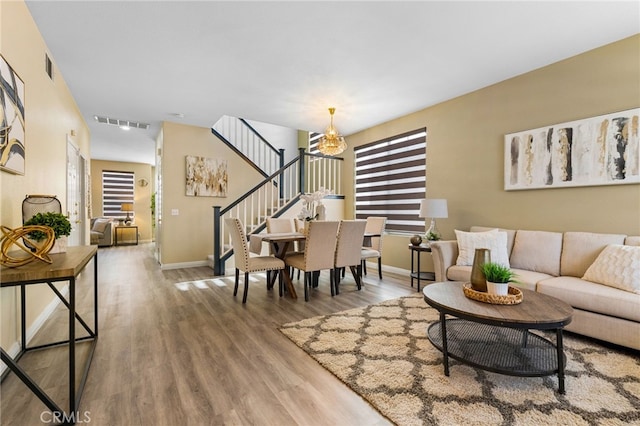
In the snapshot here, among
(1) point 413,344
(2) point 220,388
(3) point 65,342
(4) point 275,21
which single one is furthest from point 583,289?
(3) point 65,342

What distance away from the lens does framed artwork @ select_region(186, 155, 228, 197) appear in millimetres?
5793

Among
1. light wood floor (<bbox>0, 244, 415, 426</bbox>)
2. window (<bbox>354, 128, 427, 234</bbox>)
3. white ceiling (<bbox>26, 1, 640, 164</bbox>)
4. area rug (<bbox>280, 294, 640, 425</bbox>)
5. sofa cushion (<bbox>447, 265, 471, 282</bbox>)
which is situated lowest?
light wood floor (<bbox>0, 244, 415, 426</bbox>)

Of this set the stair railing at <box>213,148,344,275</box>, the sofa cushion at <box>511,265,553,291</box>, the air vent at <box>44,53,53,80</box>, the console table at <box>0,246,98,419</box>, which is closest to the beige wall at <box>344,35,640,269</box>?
the sofa cushion at <box>511,265,553,291</box>

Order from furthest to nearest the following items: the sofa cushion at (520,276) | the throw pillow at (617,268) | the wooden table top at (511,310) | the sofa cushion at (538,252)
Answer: the sofa cushion at (538,252), the sofa cushion at (520,276), the throw pillow at (617,268), the wooden table top at (511,310)

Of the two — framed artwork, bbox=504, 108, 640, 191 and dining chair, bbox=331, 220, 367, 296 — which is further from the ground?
framed artwork, bbox=504, 108, 640, 191

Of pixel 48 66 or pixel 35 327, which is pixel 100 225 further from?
pixel 35 327

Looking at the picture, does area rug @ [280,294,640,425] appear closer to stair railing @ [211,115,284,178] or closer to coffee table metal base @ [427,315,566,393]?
coffee table metal base @ [427,315,566,393]

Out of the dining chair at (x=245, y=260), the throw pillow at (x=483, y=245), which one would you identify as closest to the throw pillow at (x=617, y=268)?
the throw pillow at (x=483, y=245)

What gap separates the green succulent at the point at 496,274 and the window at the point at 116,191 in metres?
10.6

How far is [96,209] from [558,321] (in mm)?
11288

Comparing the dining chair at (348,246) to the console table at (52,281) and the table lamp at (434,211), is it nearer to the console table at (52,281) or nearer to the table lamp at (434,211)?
the table lamp at (434,211)

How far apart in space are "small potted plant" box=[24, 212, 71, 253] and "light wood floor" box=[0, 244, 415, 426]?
33.4 inches

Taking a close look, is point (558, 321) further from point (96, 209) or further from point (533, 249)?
point (96, 209)

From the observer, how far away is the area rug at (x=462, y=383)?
154 centimetres
